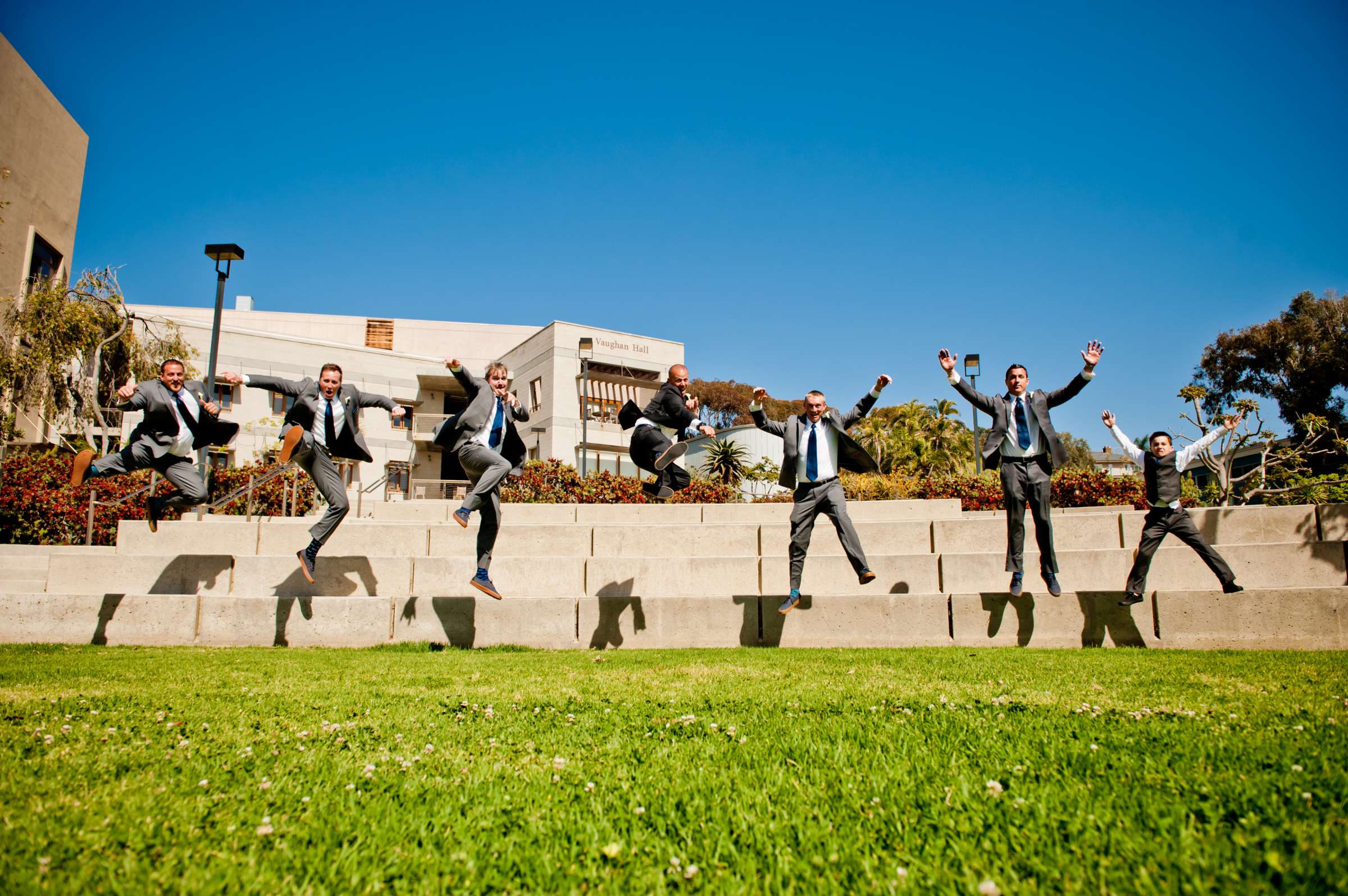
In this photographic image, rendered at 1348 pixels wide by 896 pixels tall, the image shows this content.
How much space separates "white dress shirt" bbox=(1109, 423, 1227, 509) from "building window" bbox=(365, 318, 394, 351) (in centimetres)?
4658

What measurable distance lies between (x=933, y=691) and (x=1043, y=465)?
168 inches

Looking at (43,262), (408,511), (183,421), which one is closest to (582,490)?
(408,511)

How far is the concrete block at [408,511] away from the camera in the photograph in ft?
52.9

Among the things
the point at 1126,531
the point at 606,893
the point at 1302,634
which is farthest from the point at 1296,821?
the point at 1126,531

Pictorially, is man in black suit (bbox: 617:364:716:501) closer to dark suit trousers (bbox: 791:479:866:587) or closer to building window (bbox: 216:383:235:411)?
dark suit trousers (bbox: 791:479:866:587)

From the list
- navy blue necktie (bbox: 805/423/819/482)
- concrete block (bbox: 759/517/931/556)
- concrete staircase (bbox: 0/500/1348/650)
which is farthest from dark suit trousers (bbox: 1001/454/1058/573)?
concrete block (bbox: 759/517/931/556)

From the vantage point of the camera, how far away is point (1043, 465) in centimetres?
818

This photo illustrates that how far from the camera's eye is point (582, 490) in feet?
64.1

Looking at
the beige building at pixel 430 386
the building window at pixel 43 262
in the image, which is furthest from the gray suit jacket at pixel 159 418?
the beige building at pixel 430 386

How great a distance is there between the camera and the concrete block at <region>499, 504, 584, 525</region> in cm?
1515

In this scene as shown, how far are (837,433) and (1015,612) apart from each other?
2.73 metres

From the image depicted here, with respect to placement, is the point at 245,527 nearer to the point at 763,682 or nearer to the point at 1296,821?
the point at 763,682

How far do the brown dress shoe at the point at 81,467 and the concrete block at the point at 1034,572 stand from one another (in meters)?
9.82

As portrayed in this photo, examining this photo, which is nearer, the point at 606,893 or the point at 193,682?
the point at 606,893
